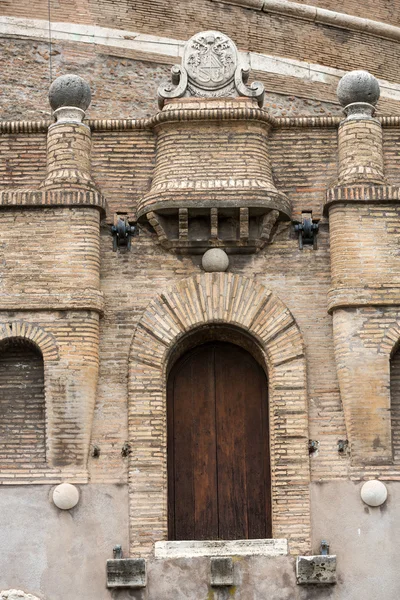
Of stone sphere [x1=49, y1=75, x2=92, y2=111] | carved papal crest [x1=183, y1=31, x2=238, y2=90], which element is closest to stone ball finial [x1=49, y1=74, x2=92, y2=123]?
stone sphere [x1=49, y1=75, x2=92, y2=111]

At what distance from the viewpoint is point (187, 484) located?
13391mm

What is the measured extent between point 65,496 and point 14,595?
1.11m

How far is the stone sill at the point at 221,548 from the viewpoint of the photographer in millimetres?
12688

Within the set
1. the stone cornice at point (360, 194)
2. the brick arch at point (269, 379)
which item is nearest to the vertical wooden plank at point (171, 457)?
the brick arch at point (269, 379)

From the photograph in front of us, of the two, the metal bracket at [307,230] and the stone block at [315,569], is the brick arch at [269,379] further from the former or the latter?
the metal bracket at [307,230]

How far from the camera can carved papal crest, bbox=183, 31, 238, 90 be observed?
13930 millimetres

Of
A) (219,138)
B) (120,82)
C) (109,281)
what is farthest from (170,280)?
(120,82)

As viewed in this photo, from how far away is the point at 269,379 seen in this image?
13289 mm

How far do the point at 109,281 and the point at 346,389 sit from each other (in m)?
2.85

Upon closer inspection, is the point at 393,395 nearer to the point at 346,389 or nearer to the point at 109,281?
the point at 346,389

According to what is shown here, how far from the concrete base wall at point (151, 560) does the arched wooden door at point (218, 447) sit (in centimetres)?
70

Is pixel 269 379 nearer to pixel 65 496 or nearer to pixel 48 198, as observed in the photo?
pixel 65 496

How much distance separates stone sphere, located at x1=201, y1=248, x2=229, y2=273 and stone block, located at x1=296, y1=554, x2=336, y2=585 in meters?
3.25

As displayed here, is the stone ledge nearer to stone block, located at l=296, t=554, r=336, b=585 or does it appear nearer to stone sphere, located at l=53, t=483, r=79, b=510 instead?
stone block, located at l=296, t=554, r=336, b=585
